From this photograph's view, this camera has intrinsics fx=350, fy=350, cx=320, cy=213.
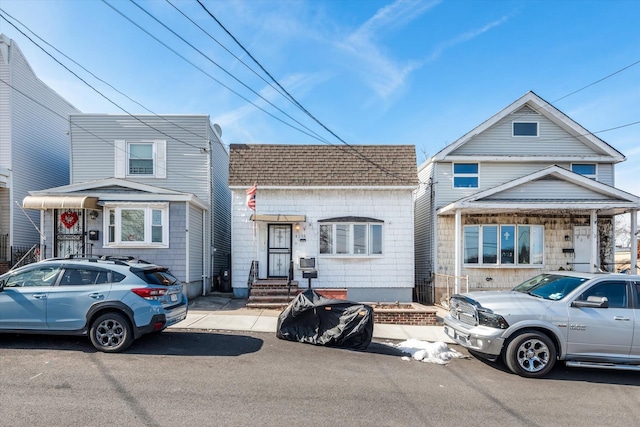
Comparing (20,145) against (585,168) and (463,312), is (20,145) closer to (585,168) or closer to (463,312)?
(463,312)

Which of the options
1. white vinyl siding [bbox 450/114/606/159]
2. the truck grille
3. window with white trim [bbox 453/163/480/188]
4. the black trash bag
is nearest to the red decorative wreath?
the black trash bag

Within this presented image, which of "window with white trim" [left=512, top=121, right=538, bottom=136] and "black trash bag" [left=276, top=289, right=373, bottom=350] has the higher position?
"window with white trim" [left=512, top=121, right=538, bottom=136]

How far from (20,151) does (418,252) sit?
16.6 meters

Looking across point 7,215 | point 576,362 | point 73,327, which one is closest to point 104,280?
point 73,327

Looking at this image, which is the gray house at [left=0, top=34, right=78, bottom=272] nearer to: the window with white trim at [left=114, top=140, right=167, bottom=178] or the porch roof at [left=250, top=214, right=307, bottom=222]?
the window with white trim at [left=114, top=140, right=167, bottom=178]

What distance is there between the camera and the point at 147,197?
11.7 meters

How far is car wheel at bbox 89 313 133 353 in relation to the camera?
624 cm

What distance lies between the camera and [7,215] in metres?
13.1

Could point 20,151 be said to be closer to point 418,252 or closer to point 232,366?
point 232,366

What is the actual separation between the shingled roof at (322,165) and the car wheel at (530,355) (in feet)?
24.5

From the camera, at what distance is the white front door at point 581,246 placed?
13.5 metres

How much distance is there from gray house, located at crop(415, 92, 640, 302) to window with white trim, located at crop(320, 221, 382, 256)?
2.72 m

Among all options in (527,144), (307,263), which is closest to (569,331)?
(307,263)

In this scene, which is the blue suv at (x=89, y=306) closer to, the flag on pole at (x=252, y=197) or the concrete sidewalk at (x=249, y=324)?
the concrete sidewalk at (x=249, y=324)
